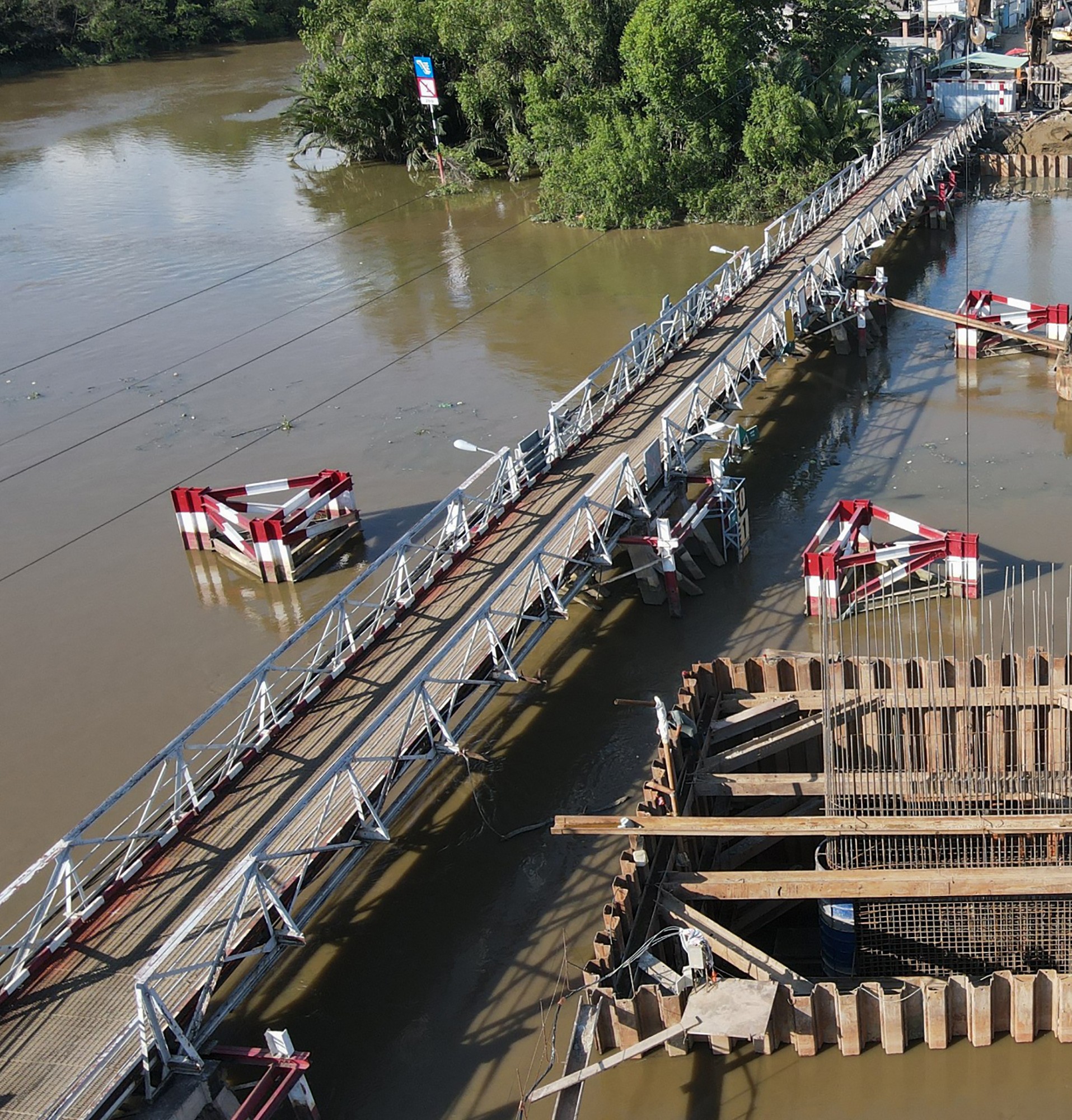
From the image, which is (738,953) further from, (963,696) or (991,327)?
(991,327)

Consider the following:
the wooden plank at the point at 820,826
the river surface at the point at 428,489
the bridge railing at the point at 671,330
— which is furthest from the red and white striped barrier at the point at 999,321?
the wooden plank at the point at 820,826

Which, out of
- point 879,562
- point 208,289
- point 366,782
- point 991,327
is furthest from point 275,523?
point 208,289

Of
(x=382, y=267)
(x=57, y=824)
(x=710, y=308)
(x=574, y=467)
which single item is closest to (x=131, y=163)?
(x=382, y=267)

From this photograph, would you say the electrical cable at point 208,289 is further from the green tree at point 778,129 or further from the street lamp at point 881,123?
the street lamp at point 881,123

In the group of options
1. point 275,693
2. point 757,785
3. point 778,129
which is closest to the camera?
point 757,785

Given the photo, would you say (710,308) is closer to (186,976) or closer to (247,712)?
(247,712)

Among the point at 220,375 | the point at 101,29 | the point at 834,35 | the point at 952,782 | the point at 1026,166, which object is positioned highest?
the point at 101,29
